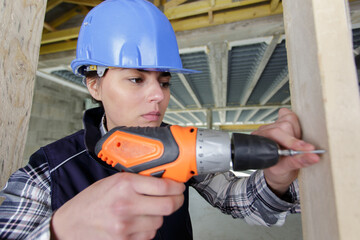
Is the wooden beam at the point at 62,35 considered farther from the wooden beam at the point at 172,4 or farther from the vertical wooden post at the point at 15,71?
the vertical wooden post at the point at 15,71

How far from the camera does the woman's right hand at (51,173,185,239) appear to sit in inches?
21.8

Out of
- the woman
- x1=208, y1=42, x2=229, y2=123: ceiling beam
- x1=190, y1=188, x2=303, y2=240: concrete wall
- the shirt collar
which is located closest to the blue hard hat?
the woman

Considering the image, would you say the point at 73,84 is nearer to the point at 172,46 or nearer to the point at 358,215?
the point at 172,46

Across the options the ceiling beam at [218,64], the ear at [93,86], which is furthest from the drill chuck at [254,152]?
the ceiling beam at [218,64]

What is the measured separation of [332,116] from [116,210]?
58 centimetres

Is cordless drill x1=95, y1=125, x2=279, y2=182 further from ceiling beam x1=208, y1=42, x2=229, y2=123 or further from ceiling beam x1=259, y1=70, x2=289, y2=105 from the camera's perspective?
ceiling beam x1=259, y1=70, x2=289, y2=105

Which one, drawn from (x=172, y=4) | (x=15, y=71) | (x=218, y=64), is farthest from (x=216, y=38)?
(x=15, y=71)

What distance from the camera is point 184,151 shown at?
25.4 inches

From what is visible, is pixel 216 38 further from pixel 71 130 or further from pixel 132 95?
pixel 71 130

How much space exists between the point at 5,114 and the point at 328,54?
→ 112cm

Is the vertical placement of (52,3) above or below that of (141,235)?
above

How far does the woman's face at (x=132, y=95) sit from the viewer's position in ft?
3.06

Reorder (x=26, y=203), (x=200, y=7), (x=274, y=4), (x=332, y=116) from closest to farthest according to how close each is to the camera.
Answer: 1. (x=332, y=116)
2. (x=26, y=203)
3. (x=274, y=4)
4. (x=200, y=7)

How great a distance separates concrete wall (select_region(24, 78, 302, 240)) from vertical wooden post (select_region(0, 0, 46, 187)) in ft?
9.38
